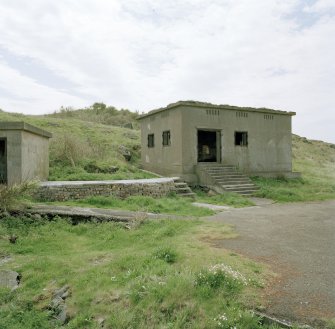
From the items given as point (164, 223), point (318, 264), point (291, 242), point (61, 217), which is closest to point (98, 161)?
point (61, 217)

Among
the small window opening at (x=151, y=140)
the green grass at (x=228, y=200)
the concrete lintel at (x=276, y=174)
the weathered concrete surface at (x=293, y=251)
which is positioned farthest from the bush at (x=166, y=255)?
the small window opening at (x=151, y=140)

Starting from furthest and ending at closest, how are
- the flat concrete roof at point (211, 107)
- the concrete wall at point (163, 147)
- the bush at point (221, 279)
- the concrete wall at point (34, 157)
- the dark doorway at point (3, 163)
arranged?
the concrete wall at point (163, 147)
the flat concrete roof at point (211, 107)
the dark doorway at point (3, 163)
the concrete wall at point (34, 157)
the bush at point (221, 279)

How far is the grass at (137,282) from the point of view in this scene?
12.8 feet

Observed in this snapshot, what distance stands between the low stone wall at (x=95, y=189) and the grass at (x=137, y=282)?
3465 millimetres

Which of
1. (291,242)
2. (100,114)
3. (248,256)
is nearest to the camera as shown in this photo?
(248,256)

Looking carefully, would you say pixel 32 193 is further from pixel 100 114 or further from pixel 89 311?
pixel 100 114

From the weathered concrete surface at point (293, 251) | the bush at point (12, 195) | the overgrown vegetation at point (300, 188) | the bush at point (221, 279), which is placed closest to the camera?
the weathered concrete surface at point (293, 251)

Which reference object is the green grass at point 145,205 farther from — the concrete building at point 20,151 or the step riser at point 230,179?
the step riser at point 230,179

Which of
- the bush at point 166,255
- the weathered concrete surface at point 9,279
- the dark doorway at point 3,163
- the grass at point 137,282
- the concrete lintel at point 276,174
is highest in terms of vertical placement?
the dark doorway at point 3,163

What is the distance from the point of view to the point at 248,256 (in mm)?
5488

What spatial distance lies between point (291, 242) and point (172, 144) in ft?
30.6

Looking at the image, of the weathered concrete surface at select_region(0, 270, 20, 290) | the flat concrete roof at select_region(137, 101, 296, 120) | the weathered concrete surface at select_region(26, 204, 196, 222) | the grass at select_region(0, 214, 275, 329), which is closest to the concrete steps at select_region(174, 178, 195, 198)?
the flat concrete roof at select_region(137, 101, 296, 120)

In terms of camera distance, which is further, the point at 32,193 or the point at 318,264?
the point at 32,193

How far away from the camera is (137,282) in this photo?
4.48 m
